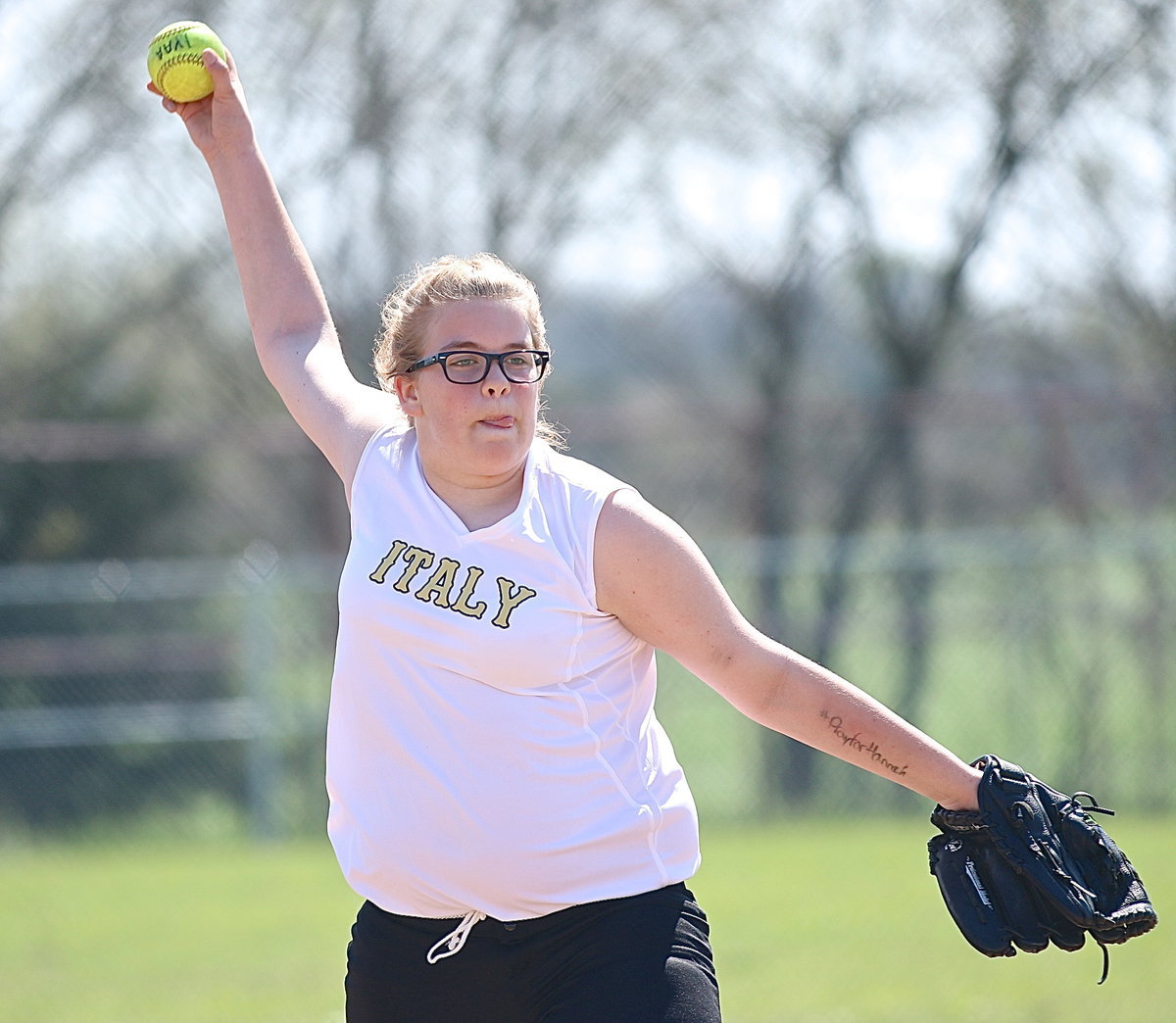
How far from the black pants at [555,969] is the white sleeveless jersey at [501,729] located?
0.13 feet

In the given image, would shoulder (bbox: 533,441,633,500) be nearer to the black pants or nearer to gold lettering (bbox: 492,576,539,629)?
gold lettering (bbox: 492,576,539,629)

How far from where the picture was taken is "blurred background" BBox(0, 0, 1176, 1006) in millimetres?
11359

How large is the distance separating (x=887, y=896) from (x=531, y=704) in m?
6.16

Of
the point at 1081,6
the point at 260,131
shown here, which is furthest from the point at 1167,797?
the point at 260,131

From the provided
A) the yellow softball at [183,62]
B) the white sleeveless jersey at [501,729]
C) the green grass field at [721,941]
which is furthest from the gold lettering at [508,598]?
the green grass field at [721,941]

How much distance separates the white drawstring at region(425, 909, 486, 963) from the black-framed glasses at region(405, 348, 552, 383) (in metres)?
0.91

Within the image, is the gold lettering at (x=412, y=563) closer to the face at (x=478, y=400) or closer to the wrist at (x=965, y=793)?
the face at (x=478, y=400)

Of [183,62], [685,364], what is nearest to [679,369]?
[685,364]

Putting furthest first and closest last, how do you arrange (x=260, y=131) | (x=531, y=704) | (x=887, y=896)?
(x=260, y=131)
(x=887, y=896)
(x=531, y=704)

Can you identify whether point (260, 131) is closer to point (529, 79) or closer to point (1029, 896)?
point (529, 79)

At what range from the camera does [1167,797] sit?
11.3 metres

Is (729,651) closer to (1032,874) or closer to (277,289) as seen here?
(1032,874)

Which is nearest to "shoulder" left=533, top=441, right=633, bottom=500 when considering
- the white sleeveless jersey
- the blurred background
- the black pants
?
the white sleeveless jersey

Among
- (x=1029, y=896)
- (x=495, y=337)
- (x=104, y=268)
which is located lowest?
(x=1029, y=896)
